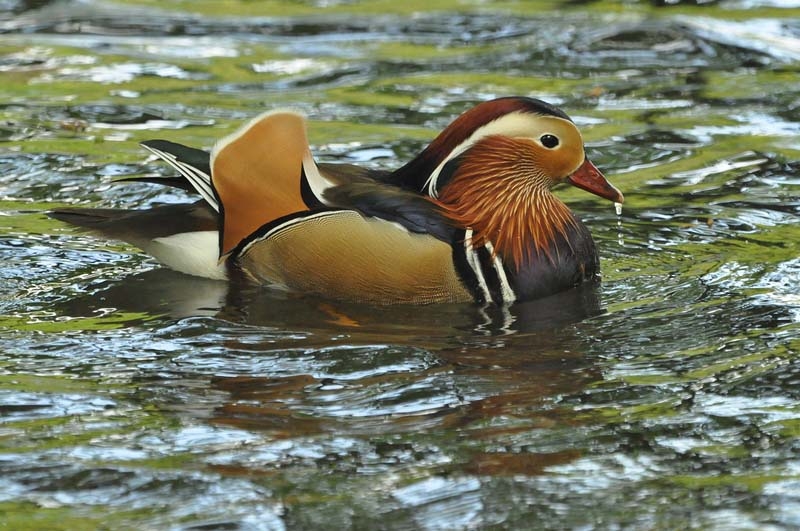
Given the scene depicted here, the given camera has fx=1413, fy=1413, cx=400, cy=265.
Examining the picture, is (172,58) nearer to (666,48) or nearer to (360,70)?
(360,70)

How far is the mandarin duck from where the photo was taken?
223 inches

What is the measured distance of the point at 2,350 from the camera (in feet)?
16.9

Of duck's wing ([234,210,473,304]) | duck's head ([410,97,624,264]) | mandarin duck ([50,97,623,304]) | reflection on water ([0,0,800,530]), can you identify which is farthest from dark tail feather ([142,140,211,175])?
duck's head ([410,97,624,264])

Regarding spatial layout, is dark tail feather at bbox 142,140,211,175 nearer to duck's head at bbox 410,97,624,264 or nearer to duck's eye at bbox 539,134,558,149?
duck's head at bbox 410,97,624,264

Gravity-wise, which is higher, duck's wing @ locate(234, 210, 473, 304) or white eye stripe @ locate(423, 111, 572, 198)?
white eye stripe @ locate(423, 111, 572, 198)

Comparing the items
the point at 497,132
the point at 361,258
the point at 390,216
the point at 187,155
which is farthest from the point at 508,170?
the point at 187,155

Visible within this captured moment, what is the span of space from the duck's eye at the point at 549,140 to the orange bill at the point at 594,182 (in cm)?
16

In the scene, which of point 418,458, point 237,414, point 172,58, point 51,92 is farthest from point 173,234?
point 172,58

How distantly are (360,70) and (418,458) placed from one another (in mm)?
6116

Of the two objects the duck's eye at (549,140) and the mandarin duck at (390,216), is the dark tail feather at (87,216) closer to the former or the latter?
the mandarin duck at (390,216)

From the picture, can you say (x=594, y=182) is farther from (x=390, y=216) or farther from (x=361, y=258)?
(x=361, y=258)

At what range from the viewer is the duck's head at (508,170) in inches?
231

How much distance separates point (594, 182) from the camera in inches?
237

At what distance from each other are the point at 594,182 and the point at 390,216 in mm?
969
